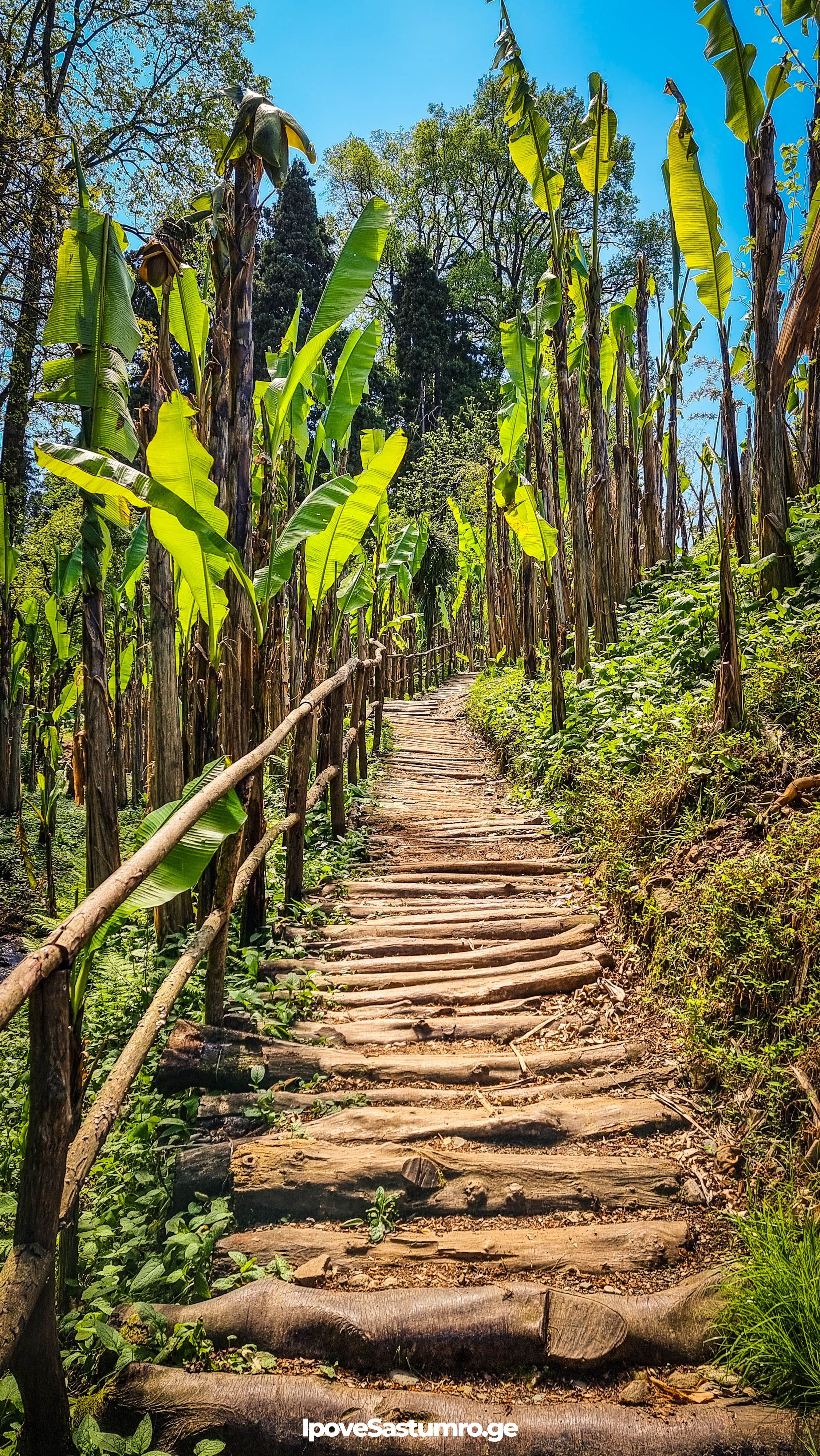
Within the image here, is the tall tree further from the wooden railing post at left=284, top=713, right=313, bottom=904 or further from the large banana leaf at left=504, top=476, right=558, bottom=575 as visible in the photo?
the wooden railing post at left=284, top=713, right=313, bottom=904

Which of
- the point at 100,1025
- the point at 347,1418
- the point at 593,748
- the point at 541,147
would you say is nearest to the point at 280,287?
the point at 541,147

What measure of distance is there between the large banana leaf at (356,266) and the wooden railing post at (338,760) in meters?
2.01

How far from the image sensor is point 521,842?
191 inches

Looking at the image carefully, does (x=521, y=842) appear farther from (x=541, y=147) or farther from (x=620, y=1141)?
(x=541, y=147)

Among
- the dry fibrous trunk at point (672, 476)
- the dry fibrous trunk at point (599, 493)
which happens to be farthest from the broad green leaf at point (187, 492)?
the dry fibrous trunk at point (672, 476)

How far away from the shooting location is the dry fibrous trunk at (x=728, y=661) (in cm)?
321

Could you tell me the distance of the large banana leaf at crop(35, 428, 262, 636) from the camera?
6.89 ft

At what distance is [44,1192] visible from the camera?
117 cm

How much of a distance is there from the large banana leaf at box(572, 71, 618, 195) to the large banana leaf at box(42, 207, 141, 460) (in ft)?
12.7

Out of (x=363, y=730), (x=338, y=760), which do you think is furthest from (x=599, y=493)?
(x=338, y=760)

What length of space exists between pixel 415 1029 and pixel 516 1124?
26.0 inches

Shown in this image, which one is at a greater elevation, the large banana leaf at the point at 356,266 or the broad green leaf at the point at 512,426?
the broad green leaf at the point at 512,426

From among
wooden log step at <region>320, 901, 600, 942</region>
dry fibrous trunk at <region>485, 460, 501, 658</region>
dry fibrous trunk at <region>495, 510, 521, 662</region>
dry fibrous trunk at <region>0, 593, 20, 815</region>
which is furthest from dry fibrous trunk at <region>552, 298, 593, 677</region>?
dry fibrous trunk at <region>485, 460, 501, 658</region>

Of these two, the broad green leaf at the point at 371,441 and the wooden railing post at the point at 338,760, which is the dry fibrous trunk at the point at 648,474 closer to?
the broad green leaf at the point at 371,441
